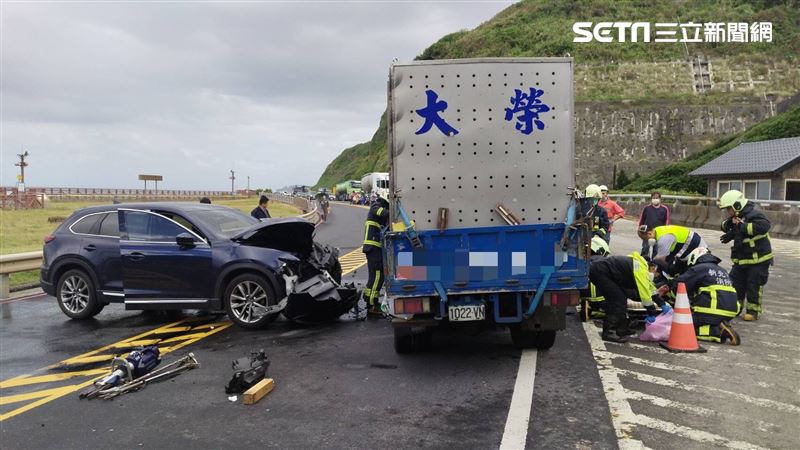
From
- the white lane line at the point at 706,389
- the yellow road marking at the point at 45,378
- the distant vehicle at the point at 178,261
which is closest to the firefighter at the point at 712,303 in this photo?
the white lane line at the point at 706,389

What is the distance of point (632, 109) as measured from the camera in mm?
45812

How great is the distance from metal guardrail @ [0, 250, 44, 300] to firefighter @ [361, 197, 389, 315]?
644cm

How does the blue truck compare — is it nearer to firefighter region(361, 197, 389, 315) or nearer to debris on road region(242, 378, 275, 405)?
debris on road region(242, 378, 275, 405)

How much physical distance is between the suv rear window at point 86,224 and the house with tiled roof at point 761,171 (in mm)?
26248

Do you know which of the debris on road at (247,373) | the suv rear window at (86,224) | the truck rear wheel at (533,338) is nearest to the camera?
the debris on road at (247,373)


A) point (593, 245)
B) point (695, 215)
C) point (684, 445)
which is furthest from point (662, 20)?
point (684, 445)

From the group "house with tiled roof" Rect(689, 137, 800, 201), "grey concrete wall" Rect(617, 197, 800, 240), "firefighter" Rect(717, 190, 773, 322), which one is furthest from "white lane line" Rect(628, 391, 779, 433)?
"house with tiled roof" Rect(689, 137, 800, 201)

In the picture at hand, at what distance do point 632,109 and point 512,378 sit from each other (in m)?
45.3

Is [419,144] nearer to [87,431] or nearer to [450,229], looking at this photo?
[450,229]

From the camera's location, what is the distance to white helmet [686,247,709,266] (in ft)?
23.0

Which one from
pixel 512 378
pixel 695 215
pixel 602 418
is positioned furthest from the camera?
pixel 695 215

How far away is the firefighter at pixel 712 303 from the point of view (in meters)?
6.66

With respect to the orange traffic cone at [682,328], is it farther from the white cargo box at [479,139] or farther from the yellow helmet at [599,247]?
the white cargo box at [479,139]

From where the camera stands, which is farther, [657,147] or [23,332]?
[657,147]
